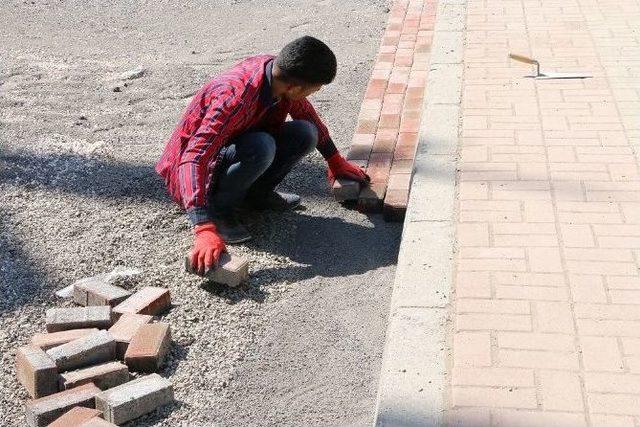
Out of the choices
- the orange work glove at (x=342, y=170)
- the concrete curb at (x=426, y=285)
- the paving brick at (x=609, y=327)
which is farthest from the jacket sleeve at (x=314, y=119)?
the paving brick at (x=609, y=327)

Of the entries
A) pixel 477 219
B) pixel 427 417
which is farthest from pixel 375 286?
pixel 427 417

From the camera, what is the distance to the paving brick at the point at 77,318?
4.34m

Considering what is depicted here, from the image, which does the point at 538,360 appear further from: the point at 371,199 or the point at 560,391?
the point at 371,199

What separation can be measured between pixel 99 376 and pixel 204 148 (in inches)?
54.1

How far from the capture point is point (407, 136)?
628cm

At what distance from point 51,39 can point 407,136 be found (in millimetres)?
3692

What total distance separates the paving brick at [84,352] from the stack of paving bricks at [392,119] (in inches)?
73.0

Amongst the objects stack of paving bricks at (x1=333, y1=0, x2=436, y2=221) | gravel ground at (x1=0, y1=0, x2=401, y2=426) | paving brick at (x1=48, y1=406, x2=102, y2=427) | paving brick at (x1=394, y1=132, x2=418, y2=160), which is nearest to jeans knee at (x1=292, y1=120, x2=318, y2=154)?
stack of paving bricks at (x1=333, y1=0, x2=436, y2=221)

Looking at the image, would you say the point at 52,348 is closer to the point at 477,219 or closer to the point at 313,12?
the point at 477,219

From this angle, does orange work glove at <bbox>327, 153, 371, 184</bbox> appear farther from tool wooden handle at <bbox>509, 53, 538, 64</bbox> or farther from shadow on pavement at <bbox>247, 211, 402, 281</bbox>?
tool wooden handle at <bbox>509, 53, 538, 64</bbox>

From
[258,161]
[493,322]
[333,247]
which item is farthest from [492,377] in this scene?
[258,161]

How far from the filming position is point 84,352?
4.07 m

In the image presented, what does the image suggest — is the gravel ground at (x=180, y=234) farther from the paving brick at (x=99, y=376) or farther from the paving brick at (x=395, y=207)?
the paving brick at (x=99, y=376)

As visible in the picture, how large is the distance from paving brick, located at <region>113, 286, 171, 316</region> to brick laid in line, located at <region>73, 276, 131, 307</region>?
Answer: 39mm
